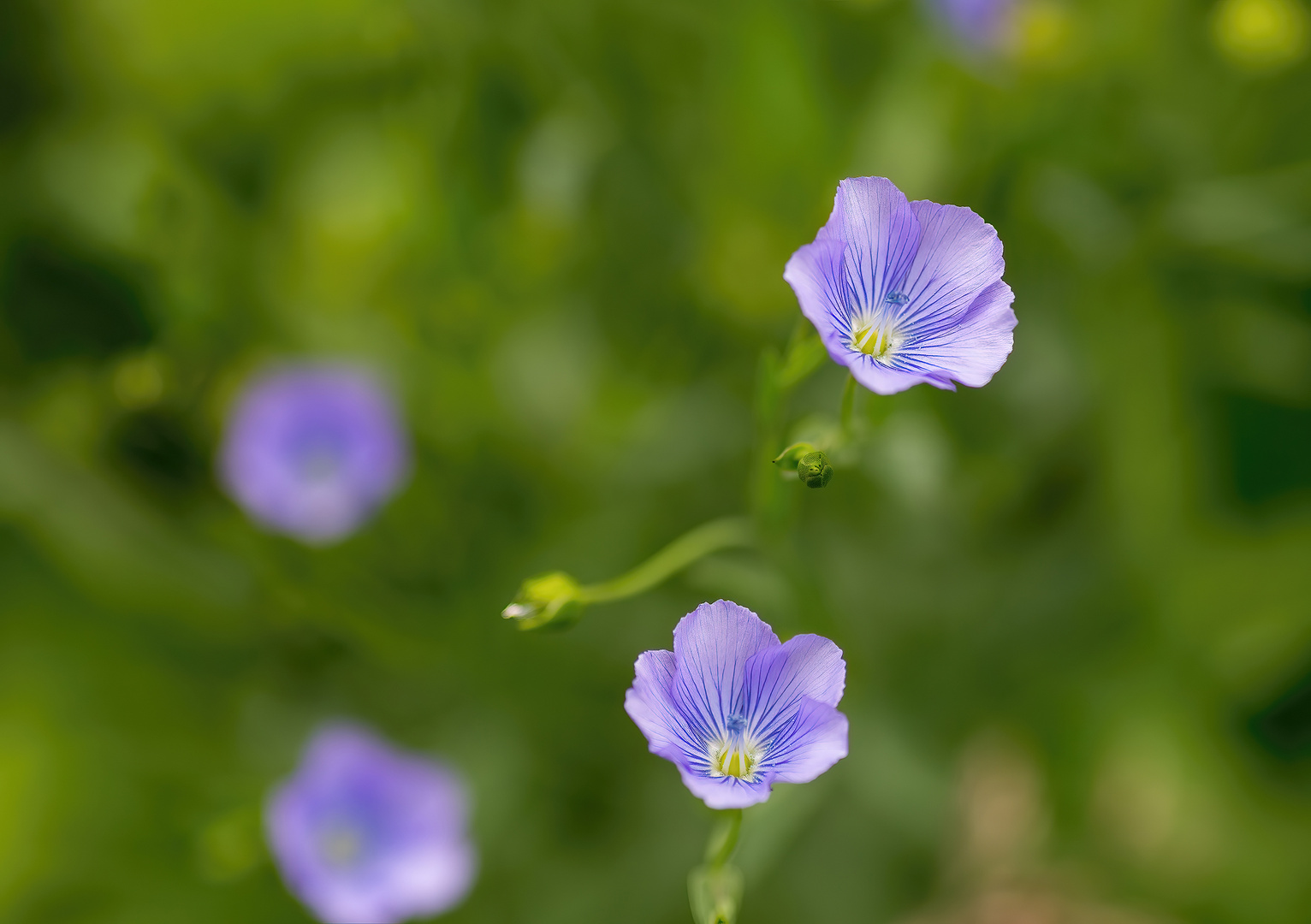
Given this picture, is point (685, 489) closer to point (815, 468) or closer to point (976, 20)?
point (815, 468)

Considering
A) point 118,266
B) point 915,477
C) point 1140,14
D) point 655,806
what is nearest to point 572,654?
point 655,806

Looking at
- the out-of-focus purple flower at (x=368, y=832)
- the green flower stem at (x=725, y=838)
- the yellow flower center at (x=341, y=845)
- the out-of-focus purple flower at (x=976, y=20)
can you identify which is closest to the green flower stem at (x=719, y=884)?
the green flower stem at (x=725, y=838)

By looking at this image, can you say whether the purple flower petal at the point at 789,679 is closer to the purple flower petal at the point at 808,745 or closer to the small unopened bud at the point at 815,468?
the purple flower petal at the point at 808,745

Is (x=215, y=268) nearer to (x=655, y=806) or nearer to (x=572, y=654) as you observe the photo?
(x=572, y=654)

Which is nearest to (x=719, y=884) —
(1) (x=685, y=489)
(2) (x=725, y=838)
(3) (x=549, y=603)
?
(2) (x=725, y=838)

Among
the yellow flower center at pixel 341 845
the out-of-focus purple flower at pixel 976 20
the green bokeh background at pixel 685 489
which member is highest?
the out-of-focus purple flower at pixel 976 20
